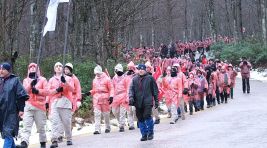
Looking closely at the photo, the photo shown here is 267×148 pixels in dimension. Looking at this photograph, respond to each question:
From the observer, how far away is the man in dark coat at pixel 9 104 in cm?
1102

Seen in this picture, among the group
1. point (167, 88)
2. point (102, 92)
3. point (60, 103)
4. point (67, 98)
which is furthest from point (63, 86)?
point (167, 88)

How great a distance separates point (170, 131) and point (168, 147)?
362 cm

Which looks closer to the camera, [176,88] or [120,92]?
[120,92]

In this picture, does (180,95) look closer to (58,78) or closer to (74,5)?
(58,78)

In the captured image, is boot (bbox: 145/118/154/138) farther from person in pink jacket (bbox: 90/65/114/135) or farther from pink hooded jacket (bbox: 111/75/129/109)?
pink hooded jacket (bbox: 111/75/129/109)

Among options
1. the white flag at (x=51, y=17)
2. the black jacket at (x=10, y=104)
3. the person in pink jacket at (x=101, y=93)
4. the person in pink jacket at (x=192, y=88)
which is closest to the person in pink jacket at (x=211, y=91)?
the person in pink jacket at (x=192, y=88)

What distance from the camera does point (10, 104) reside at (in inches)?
438

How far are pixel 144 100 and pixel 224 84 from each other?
44.7ft

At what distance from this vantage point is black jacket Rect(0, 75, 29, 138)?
1107 centimetres

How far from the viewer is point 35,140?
51.1ft

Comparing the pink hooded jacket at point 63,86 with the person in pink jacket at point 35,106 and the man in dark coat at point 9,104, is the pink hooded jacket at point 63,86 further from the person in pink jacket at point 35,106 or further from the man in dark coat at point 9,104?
the man in dark coat at point 9,104

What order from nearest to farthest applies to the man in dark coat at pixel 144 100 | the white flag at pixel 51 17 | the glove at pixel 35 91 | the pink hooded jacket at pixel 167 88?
the glove at pixel 35 91 → the man in dark coat at pixel 144 100 → the white flag at pixel 51 17 → the pink hooded jacket at pixel 167 88

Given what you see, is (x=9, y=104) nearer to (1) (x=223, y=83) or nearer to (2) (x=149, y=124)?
(2) (x=149, y=124)

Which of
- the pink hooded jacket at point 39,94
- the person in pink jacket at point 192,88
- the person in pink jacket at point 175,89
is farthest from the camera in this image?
the person in pink jacket at point 192,88
